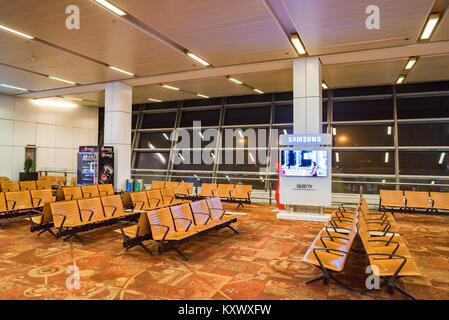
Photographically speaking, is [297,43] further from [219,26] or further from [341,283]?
[341,283]

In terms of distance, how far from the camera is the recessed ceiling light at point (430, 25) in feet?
20.1

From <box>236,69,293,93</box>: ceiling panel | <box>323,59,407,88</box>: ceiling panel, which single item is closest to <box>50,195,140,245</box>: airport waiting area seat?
<box>236,69,293,93</box>: ceiling panel

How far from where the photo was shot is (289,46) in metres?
7.69

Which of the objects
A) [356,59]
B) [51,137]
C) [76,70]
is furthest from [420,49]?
[51,137]

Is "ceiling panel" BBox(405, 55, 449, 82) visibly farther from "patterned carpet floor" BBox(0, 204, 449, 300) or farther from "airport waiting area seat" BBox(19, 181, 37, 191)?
"airport waiting area seat" BBox(19, 181, 37, 191)

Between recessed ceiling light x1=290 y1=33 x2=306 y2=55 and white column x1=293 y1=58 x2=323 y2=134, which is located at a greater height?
recessed ceiling light x1=290 y1=33 x2=306 y2=55

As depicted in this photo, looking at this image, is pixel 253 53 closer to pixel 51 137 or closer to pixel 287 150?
pixel 287 150

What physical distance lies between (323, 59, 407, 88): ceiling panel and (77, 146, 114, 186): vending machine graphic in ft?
26.7

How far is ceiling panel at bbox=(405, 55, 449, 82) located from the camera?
867 cm

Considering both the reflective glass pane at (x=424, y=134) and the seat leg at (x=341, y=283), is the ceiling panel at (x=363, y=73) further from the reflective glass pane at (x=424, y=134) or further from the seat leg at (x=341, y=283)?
the seat leg at (x=341, y=283)

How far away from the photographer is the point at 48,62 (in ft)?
30.3

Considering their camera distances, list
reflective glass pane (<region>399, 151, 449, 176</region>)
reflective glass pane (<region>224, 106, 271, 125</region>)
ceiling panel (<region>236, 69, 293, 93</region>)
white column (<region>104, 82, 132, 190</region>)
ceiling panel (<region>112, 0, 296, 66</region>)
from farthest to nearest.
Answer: reflective glass pane (<region>224, 106, 271, 125</region>)
white column (<region>104, 82, 132, 190</region>)
reflective glass pane (<region>399, 151, 449, 176</region>)
ceiling panel (<region>236, 69, 293, 93</region>)
ceiling panel (<region>112, 0, 296, 66</region>)

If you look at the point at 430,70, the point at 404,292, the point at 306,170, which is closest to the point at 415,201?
the point at 306,170
